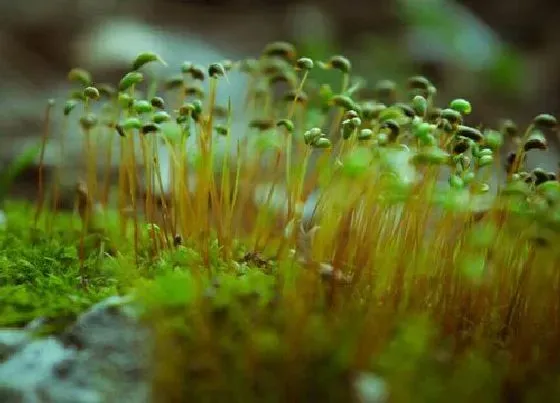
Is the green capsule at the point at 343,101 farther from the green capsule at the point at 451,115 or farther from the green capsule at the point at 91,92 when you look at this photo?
the green capsule at the point at 91,92

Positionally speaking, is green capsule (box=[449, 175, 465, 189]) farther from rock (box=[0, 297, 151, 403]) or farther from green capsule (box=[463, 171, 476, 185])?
rock (box=[0, 297, 151, 403])

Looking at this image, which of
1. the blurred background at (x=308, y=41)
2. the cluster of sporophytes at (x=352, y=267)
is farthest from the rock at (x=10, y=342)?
the blurred background at (x=308, y=41)

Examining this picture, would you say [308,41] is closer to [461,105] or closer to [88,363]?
[461,105]

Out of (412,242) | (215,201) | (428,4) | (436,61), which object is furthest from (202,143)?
(436,61)

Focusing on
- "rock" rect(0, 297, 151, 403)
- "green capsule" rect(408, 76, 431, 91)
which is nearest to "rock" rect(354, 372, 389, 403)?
"rock" rect(0, 297, 151, 403)

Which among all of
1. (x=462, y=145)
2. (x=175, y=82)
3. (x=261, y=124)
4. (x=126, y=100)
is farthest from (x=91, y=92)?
(x=462, y=145)

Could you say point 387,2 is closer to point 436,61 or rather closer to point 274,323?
point 436,61
